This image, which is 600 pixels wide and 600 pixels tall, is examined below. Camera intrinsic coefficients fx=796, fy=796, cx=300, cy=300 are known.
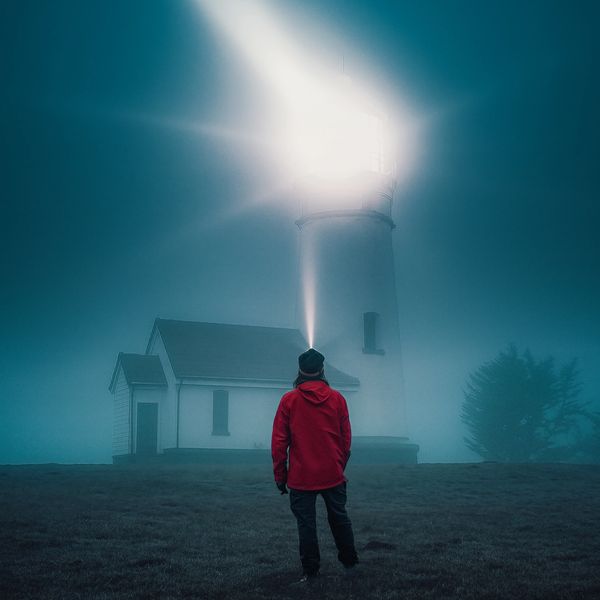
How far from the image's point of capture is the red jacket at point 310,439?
7.66 meters

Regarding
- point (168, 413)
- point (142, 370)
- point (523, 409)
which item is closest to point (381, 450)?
point (168, 413)

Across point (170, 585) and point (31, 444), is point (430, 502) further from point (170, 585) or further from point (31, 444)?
point (31, 444)

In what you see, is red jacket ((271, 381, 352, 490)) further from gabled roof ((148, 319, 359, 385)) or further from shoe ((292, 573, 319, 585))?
gabled roof ((148, 319, 359, 385))

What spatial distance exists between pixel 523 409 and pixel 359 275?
21.5 metres

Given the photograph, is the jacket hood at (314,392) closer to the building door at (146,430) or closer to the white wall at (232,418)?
the white wall at (232,418)

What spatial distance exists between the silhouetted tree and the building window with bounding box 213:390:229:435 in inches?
884

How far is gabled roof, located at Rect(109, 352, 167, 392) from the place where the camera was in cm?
3374

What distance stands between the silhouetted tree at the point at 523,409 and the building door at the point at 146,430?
24146 millimetres

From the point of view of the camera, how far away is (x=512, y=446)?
49594 mm

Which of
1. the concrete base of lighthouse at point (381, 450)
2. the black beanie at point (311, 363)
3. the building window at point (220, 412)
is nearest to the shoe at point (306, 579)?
the black beanie at point (311, 363)

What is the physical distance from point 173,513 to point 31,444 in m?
51.4

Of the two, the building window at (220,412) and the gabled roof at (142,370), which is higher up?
the gabled roof at (142,370)

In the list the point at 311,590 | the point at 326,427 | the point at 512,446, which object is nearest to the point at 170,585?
the point at 311,590

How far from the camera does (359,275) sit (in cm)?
3516
